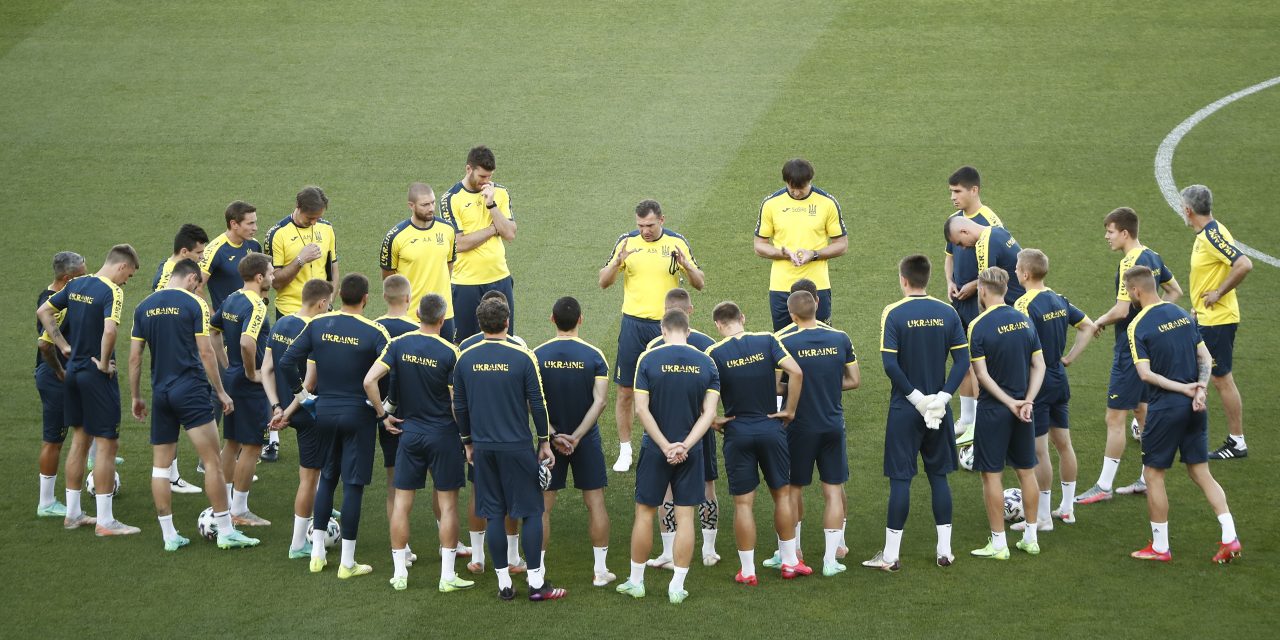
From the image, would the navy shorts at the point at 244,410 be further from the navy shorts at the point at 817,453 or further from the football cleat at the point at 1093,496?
the football cleat at the point at 1093,496

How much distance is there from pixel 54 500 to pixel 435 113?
995 cm

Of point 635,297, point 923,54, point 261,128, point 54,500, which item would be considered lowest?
point 54,500

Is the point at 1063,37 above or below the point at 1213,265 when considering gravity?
above

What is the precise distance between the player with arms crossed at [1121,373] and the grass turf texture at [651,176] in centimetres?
30

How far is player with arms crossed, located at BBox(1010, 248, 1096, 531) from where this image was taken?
9.55 metres

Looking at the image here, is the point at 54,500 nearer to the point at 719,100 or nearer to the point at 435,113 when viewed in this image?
the point at 435,113

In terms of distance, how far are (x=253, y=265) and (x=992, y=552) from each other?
5936 millimetres

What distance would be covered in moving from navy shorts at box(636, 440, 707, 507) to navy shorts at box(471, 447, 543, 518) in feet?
2.37

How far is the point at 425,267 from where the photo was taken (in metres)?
10.9

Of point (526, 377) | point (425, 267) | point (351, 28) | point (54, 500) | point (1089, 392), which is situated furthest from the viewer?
point (351, 28)

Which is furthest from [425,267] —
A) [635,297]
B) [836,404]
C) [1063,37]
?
[1063,37]

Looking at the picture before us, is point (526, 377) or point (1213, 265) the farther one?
point (1213, 265)

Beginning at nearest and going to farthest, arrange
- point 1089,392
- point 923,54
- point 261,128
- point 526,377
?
point 526,377
point 1089,392
point 261,128
point 923,54

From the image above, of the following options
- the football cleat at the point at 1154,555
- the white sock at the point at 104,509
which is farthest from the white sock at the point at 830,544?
the white sock at the point at 104,509
